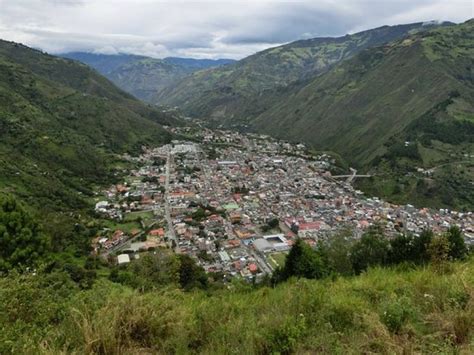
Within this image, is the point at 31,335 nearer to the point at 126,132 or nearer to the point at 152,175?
the point at 152,175

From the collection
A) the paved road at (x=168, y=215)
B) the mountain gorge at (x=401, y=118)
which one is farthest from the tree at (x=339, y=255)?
the mountain gorge at (x=401, y=118)

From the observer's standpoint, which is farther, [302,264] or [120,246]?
[120,246]

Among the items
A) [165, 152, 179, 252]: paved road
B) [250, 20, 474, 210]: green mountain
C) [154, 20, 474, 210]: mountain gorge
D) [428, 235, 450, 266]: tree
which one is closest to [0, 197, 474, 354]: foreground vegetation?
[428, 235, 450, 266]: tree

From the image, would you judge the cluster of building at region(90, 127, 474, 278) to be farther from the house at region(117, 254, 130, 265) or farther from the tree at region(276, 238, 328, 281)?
the tree at region(276, 238, 328, 281)

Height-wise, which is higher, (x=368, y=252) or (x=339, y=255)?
(x=368, y=252)

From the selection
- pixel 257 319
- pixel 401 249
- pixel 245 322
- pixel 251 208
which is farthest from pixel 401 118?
pixel 245 322

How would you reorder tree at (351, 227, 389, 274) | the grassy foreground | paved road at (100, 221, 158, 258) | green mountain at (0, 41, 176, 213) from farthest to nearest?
green mountain at (0, 41, 176, 213)
paved road at (100, 221, 158, 258)
tree at (351, 227, 389, 274)
the grassy foreground

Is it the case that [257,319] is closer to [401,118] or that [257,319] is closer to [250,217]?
[250,217]
